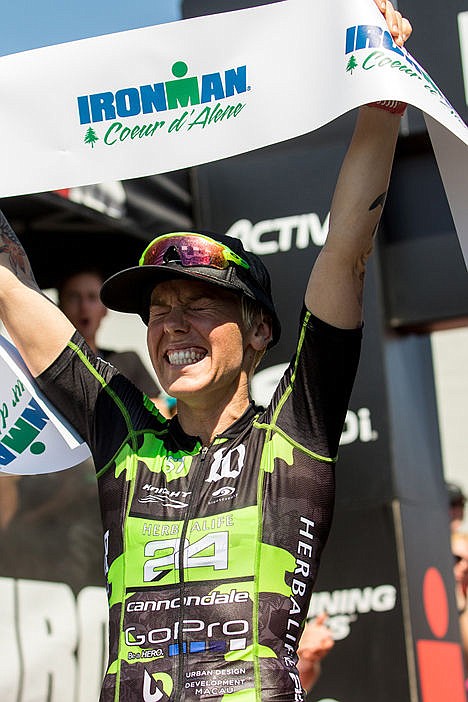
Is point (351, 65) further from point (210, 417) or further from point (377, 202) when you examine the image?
point (210, 417)

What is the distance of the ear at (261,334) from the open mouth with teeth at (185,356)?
15 centimetres

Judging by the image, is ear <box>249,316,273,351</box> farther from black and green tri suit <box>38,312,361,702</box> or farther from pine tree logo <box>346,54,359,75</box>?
pine tree logo <box>346,54,359,75</box>

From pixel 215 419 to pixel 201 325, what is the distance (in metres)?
0.22

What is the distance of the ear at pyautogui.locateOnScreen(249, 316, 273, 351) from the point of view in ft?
9.27

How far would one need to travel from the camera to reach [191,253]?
8.98ft

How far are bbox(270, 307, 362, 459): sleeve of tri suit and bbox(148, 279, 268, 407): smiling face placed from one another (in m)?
0.18

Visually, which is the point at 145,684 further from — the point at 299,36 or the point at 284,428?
the point at 299,36

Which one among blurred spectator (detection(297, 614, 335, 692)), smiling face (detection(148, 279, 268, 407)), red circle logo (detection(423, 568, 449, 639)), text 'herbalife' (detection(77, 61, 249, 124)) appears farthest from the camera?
red circle logo (detection(423, 568, 449, 639))

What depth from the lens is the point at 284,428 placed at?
2.62 metres

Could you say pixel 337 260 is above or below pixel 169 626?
above

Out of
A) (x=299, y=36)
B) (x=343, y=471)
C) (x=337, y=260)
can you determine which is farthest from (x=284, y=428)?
(x=343, y=471)

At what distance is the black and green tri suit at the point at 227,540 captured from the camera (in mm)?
2424

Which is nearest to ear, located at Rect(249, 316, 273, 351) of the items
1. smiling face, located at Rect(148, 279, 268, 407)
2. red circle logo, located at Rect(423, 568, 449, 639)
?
smiling face, located at Rect(148, 279, 268, 407)

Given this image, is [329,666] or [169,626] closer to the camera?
[169,626]
